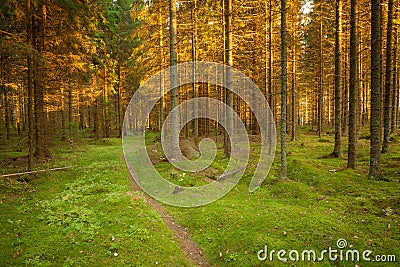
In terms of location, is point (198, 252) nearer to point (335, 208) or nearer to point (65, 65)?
point (335, 208)

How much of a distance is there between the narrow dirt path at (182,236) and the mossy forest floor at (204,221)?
0.20m

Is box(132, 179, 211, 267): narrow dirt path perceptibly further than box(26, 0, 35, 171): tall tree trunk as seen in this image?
No

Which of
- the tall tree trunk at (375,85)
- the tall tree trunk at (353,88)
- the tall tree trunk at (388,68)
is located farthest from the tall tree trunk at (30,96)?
the tall tree trunk at (388,68)

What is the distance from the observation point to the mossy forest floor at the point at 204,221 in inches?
244

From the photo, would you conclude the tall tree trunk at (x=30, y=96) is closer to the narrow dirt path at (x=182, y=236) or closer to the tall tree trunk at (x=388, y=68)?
the narrow dirt path at (x=182, y=236)

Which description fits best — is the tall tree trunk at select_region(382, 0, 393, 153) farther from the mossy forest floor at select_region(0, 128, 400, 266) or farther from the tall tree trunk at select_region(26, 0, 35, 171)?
the tall tree trunk at select_region(26, 0, 35, 171)

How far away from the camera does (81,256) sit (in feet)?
19.5

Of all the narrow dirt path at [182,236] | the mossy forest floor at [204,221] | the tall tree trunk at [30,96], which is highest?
the tall tree trunk at [30,96]

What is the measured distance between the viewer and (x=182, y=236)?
25.8 feet

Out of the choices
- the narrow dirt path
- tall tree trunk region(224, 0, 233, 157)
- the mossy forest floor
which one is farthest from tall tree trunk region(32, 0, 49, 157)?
tall tree trunk region(224, 0, 233, 157)

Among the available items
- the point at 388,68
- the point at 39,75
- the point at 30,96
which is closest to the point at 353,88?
the point at 388,68

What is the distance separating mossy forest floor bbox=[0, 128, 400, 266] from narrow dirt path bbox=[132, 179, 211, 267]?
0.64ft

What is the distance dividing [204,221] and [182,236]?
1.03 m

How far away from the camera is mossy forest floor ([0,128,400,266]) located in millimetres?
6195
